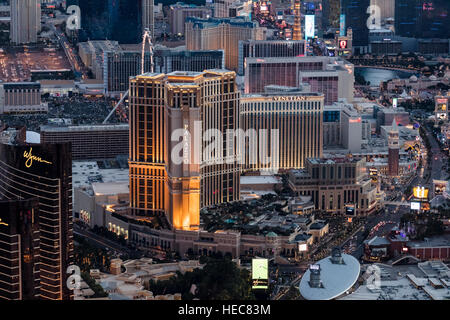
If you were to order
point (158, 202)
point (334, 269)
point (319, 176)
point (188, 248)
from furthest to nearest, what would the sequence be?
point (319, 176)
point (158, 202)
point (188, 248)
point (334, 269)

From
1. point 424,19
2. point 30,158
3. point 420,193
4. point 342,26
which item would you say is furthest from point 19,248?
point 424,19

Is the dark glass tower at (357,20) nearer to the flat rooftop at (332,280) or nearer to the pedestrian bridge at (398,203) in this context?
the pedestrian bridge at (398,203)

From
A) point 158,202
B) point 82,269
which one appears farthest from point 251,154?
point 82,269

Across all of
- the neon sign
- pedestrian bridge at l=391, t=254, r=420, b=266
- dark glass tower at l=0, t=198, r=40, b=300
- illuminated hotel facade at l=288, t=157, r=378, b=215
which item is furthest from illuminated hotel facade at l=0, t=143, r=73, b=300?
illuminated hotel facade at l=288, t=157, r=378, b=215

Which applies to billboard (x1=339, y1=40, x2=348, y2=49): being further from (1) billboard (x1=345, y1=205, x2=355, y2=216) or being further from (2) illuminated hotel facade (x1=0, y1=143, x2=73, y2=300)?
(2) illuminated hotel facade (x1=0, y1=143, x2=73, y2=300)

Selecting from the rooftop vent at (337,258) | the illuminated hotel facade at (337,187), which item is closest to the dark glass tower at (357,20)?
the illuminated hotel facade at (337,187)

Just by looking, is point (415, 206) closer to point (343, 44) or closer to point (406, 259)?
point (406, 259)

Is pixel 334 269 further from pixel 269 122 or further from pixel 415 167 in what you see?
pixel 415 167
